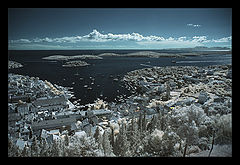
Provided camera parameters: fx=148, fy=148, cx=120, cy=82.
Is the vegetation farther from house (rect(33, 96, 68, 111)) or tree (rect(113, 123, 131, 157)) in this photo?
house (rect(33, 96, 68, 111))

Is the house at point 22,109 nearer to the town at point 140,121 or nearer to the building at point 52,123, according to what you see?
the town at point 140,121

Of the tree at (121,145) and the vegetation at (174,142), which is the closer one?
the vegetation at (174,142)

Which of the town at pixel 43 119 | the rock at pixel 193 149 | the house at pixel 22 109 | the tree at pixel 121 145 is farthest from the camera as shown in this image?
the house at pixel 22 109

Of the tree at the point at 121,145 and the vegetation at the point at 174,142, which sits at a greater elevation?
the vegetation at the point at 174,142

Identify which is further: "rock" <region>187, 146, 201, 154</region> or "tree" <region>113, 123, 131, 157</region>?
"tree" <region>113, 123, 131, 157</region>

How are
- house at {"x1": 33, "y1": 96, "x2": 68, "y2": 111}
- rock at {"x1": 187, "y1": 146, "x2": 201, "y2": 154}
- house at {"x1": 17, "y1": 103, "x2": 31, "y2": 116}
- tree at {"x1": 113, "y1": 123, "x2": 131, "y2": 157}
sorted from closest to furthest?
rock at {"x1": 187, "y1": 146, "x2": 201, "y2": 154} < tree at {"x1": 113, "y1": 123, "x2": 131, "y2": 157} < house at {"x1": 17, "y1": 103, "x2": 31, "y2": 116} < house at {"x1": 33, "y1": 96, "x2": 68, "y2": 111}

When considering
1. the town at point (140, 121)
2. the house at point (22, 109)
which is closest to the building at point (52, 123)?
the town at point (140, 121)

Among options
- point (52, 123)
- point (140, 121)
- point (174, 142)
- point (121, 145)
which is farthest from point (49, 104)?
point (174, 142)

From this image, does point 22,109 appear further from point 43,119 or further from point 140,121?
point 140,121

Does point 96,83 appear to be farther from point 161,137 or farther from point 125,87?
point 161,137

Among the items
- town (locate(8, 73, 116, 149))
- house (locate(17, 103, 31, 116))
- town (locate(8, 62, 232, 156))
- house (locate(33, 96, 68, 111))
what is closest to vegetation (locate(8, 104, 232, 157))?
town (locate(8, 62, 232, 156))

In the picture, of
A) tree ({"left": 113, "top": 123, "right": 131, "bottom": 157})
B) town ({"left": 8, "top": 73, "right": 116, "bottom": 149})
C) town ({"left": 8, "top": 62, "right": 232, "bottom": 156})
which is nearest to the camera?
town ({"left": 8, "top": 62, "right": 232, "bottom": 156})

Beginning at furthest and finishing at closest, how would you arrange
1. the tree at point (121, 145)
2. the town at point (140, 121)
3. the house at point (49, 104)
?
the house at point (49, 104) → the tree at point (121, 145) → the town at point (140, 121)
